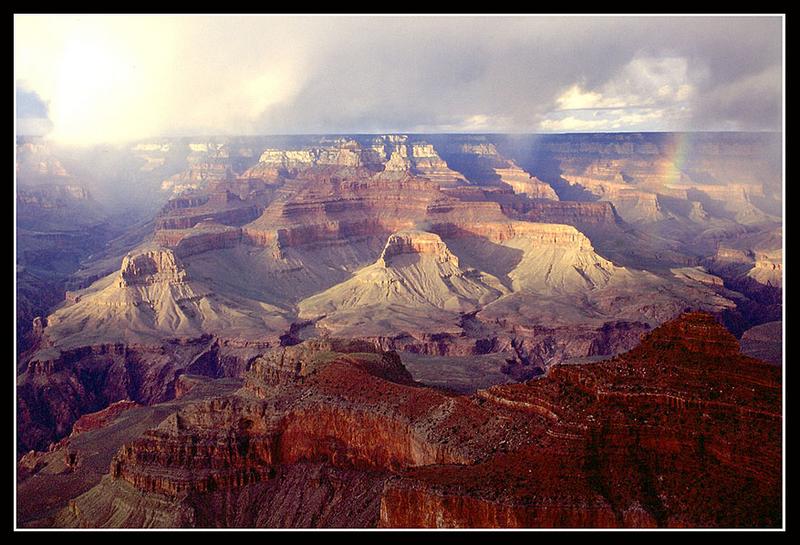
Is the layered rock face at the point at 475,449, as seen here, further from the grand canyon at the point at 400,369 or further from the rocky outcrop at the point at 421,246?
the rocky outcrop at the point at 421,246

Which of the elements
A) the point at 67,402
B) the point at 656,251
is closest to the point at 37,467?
the point at 67,402

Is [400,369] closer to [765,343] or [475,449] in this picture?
[475,449]

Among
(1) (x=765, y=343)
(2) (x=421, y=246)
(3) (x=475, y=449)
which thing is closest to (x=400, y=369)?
(3) (x=475, y=449)

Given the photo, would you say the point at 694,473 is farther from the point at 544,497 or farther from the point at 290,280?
the point at 290,280

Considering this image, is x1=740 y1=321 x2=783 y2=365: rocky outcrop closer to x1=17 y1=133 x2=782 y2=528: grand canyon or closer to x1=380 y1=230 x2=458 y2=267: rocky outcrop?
x1=17 y1=133 x2=782 y2=528: grand canyon

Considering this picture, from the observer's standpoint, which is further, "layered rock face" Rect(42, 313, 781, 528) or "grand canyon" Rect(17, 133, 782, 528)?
"grand canyon" Rect(17, 133, 782, 528)

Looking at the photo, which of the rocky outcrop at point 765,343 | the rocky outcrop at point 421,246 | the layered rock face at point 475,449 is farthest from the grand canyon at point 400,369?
the rocky outcrop at point 765,343

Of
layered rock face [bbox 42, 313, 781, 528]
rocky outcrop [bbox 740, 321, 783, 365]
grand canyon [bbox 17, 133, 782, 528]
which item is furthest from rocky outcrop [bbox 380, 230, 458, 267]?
layered rock face [bbox 42, 313, 781, 528]
